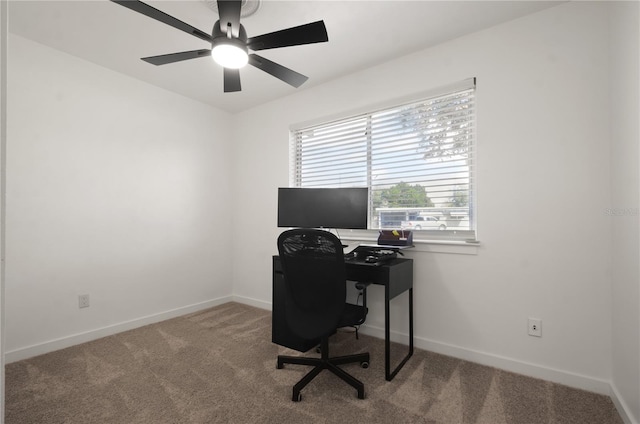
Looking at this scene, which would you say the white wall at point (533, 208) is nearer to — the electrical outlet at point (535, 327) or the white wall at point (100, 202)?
the electrical outlet at point (535, 327)

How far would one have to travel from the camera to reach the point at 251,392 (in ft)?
6.26

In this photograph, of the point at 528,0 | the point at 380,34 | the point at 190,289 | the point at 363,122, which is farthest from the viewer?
the point at 190,289

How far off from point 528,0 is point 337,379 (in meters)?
2.83

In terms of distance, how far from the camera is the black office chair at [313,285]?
178cm

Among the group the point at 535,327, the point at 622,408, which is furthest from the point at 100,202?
the point at 622,408

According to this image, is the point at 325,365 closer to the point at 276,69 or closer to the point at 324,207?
the point at 324,207

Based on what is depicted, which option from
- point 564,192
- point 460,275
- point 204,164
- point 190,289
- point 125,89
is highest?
point 125,89

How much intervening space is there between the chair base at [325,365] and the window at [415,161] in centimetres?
115

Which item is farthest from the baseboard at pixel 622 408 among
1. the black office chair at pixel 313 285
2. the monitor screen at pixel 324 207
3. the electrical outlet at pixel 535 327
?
the monitor screen at pixel 324 207

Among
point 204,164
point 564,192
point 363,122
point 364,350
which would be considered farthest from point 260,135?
point 564,192

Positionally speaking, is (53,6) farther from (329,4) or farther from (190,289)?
(190,289)

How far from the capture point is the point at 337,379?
2059 mm

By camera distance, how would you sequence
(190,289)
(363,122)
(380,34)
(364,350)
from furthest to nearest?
(190,289)
(363,122)
(364,350)
(380,34)

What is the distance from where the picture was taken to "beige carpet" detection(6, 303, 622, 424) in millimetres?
1684
